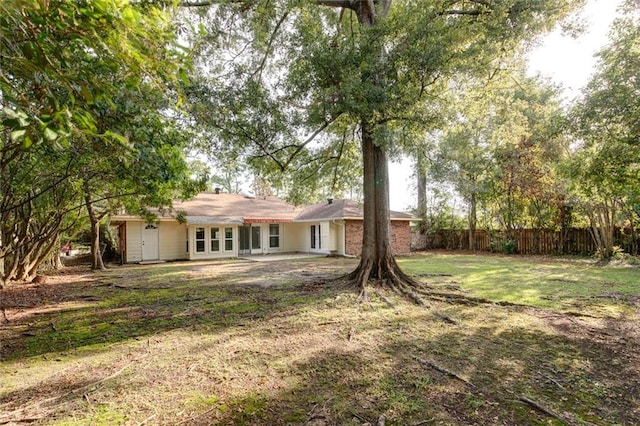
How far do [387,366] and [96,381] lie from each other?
3.32 m

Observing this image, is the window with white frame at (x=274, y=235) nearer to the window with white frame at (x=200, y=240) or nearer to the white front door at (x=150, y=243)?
the window with white frame at (x=200, y=240)

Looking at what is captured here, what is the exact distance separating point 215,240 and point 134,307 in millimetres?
12287

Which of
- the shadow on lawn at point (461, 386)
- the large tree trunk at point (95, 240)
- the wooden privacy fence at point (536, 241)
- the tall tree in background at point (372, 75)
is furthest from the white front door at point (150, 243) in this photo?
the wooden privacy fence at point (536, 241)

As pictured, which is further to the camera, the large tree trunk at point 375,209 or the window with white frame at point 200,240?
the window with white frame at point 200,240

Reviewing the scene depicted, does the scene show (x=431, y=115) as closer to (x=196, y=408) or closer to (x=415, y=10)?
(x=415, y=10)

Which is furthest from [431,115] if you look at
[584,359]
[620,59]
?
[620,59]

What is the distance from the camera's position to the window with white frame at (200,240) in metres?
18.9

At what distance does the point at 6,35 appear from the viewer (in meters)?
2.08

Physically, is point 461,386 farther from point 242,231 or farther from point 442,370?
point 242,231

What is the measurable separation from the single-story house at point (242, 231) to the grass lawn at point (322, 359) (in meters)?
9.55

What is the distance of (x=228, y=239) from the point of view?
1984 centimetres

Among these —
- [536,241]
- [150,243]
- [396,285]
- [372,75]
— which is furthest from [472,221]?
[150,243]

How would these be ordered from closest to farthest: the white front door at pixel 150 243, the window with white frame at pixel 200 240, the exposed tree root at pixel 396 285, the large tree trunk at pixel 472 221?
the exposed tree root at pixel 396 285, the white front door at pixel 150 243, the window with white frame at pixel 200 240, the large tree trunk at pixel 472 221

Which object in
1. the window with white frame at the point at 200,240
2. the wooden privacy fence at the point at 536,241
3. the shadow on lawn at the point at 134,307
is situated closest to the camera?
the shadow on lawn at the point at 134,307
